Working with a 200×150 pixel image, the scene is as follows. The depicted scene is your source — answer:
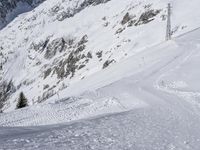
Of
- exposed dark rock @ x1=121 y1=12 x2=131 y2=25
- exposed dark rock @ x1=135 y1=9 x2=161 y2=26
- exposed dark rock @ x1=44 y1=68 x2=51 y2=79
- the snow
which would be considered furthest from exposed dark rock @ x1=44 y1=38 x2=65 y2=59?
the snow

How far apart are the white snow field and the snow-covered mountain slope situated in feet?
58.3

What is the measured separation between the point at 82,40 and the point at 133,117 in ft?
373

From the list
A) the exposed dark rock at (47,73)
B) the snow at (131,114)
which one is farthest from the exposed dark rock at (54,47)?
the snow at (131,114)

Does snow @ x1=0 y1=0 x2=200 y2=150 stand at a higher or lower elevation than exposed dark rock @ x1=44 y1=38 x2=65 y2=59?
lower

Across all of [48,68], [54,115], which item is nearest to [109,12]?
[48,68]

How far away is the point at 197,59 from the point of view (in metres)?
36.1

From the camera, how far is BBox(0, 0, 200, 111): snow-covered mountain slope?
8106 cm

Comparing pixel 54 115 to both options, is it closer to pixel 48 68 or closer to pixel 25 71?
pixel 48 68

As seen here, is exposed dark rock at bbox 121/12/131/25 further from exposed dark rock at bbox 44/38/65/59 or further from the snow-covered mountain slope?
exposed dark rock at bbox 44/38/65/59

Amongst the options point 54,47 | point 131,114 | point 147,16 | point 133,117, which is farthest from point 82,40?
point 133,117

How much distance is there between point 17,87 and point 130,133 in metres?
140

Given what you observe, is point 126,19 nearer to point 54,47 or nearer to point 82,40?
point 82,40

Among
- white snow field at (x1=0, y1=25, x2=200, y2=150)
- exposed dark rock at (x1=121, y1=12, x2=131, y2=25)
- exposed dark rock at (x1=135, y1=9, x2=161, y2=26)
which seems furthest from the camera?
exposed dark rock at (x1=121, y1=12, x2=131, y2=25)

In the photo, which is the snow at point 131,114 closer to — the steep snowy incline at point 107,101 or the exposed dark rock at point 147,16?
the steep snowy incline at point 107,101
